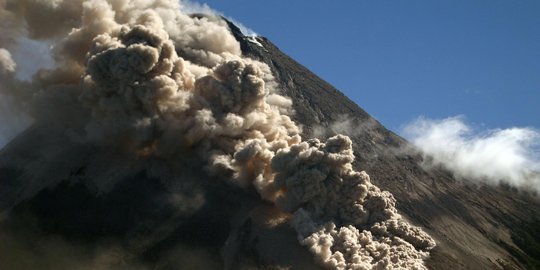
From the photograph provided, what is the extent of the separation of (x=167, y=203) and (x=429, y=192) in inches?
1297

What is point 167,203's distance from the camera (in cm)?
6119

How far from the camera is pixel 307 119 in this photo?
281 ft

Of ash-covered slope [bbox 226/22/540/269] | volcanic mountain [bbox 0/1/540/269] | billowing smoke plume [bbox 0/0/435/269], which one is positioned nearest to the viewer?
volcanic mountain [bbox 0/1/540/269]

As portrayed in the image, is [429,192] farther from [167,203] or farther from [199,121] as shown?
[167,203]

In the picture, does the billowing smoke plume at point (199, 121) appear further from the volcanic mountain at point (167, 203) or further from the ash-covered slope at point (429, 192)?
the ash-covered slope at point (429, 192)

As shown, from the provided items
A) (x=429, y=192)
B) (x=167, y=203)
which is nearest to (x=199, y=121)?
(x=167, y=203)

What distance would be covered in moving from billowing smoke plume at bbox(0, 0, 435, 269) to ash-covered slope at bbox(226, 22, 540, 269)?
755cm

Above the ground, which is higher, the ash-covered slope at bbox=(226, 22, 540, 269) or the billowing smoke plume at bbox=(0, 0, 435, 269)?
the ash-covered slope at bbox=(226, 22, 540, 269)

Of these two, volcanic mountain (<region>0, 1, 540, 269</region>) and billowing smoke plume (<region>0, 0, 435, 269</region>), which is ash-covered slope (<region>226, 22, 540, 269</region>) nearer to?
volcanic mountain (<region>0, 1, 540, 269</region>)

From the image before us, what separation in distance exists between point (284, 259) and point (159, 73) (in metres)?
20.4

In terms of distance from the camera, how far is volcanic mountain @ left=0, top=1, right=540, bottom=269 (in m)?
55.5

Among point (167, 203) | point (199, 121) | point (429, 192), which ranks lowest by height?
point (167, 203)

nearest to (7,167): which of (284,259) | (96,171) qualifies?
(96,171)

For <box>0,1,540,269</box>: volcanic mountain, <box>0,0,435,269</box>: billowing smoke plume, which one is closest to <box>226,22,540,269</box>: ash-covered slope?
<box>0,1,540,269</box>: volcanic mountain
